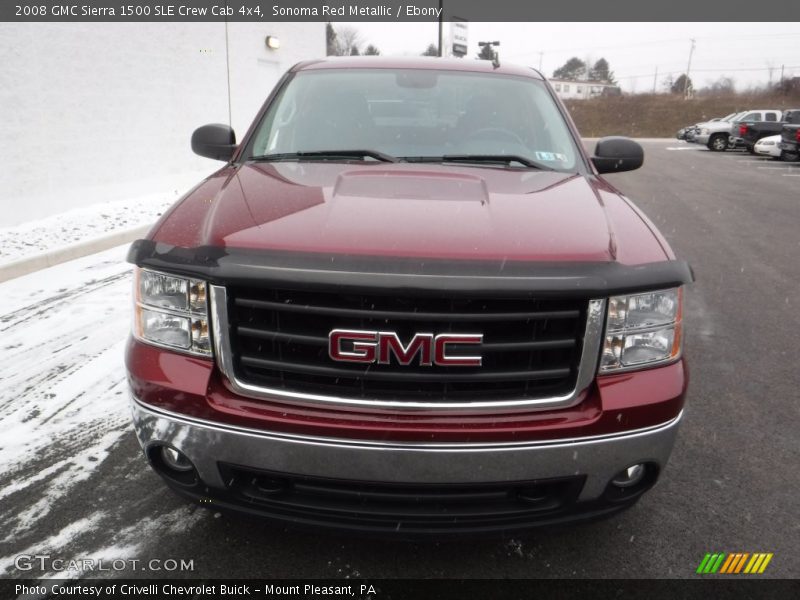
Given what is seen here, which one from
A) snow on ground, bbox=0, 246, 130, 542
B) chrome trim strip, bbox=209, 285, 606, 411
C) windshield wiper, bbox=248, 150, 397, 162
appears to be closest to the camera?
chrome trim strip, bbox=209, 285, 606, 411

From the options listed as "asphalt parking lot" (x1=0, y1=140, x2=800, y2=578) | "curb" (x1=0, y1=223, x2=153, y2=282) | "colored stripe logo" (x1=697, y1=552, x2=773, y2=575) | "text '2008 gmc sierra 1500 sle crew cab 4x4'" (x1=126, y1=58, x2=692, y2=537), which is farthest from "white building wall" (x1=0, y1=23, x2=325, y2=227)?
"colored stripe logo" (x1=697, y1=552, x2=773, y2=575)

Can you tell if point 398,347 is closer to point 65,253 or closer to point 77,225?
point 65,253

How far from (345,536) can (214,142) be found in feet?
7.86

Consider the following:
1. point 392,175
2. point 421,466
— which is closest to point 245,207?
point 392,175

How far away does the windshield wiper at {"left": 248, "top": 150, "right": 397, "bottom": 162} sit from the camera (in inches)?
113

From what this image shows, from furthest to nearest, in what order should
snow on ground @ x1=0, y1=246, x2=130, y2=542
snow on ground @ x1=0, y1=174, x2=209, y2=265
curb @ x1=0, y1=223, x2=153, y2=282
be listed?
snow on ground @ x1=0, y1=174, x2=209, y2=265
curb @ x1=0, y1=223, x2=153, y2=282
snow on ground @ x1=0, y1=246, x2=130, y2=542

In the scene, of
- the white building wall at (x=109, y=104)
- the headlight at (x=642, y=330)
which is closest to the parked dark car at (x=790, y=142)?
the white building wall at (x=109, y=104)

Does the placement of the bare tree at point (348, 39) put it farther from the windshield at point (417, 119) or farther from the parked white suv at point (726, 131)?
the windshield at point (417, 119)

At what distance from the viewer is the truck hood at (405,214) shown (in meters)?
1.87

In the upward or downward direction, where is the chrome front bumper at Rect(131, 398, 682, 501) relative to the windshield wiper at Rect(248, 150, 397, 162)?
downward

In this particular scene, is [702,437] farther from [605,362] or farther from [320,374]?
[320,374]

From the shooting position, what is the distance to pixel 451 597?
208 cm

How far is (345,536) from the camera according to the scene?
1.93 m

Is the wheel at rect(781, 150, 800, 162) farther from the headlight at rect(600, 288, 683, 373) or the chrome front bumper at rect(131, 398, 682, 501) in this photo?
the chrome front bumper at rect(131, 398, 682, 501)
